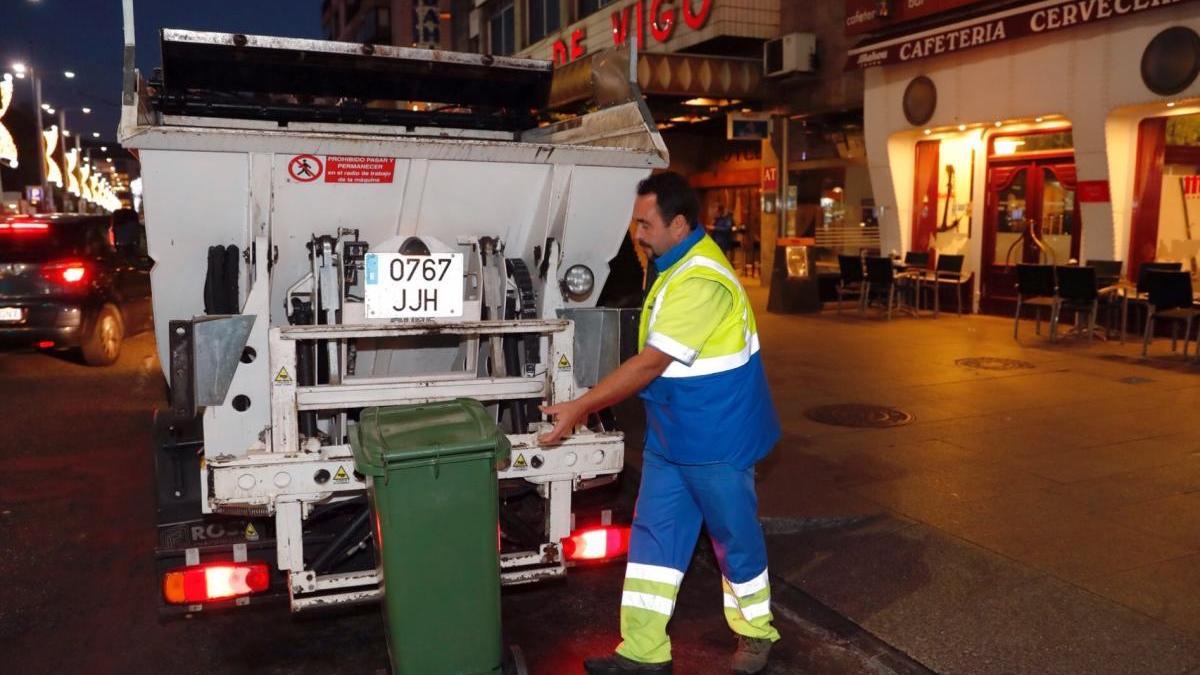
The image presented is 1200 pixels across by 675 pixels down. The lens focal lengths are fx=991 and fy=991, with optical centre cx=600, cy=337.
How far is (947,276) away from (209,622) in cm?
1262

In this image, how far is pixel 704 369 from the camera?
143 inches

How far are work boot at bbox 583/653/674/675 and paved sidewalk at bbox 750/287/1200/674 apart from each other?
1061mm

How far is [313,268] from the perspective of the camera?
171 inches

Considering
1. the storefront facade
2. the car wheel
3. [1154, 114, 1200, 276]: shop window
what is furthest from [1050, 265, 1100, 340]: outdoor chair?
the car wheel

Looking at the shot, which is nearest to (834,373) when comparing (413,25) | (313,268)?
(313,268)

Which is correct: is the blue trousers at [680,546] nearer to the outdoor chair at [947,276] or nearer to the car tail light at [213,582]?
the car tail light at [213,582]

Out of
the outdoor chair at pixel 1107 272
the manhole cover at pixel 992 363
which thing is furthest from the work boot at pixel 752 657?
the outdoor chair at pixel 1107 272

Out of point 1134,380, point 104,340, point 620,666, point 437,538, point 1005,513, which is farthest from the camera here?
point 104,340

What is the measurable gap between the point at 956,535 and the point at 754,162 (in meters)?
18.9

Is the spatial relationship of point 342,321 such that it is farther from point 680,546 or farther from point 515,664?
point 680,546

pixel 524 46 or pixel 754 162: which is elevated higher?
pixel 524 46

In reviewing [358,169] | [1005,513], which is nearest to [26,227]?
[358,169]

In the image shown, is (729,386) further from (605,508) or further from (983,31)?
(983,31)

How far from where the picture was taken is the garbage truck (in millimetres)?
3855
